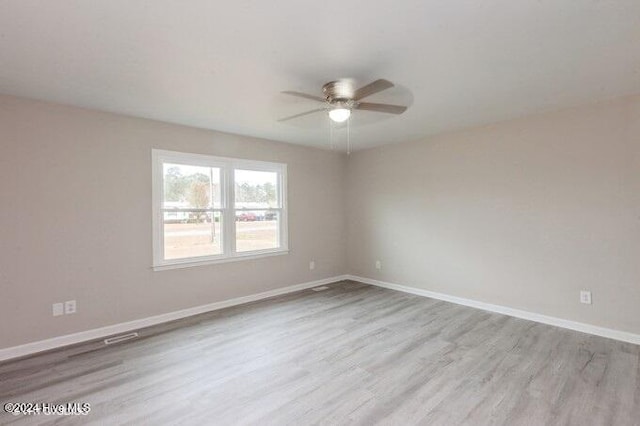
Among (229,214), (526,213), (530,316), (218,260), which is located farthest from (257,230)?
(530,316)

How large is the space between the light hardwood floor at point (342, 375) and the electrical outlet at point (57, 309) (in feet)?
1.20

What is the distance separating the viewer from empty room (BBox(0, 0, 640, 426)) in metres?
1.98

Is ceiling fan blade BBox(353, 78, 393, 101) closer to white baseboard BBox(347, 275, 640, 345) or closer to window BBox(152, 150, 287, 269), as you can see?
window BBox(152, 150, 287, 269)

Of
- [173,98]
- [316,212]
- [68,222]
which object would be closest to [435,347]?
[316,212]

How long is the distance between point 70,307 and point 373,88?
11.8 feet

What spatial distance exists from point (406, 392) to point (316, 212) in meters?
3.53

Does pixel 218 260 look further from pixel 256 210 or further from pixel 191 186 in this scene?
pixel 191 186

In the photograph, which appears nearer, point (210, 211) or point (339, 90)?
point (339, 90)

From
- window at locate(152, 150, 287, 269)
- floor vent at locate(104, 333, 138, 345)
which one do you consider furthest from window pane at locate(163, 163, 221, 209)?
floor vent at locate(104, 333, 138, 345)

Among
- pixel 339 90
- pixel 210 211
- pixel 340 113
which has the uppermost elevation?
pixel 339 90

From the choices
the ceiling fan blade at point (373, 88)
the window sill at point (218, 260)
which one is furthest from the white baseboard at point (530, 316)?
the ceiling fan blade at point (373, 88)

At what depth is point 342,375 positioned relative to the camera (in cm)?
249

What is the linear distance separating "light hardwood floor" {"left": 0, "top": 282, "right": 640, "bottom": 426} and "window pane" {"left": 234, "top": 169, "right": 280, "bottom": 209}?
174cm

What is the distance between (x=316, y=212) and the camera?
5.45 meters
